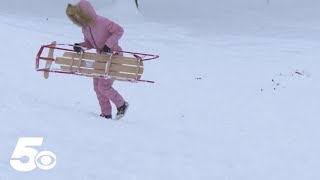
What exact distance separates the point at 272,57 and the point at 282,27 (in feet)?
24.1

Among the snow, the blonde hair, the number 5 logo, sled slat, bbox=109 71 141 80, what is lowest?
the snow

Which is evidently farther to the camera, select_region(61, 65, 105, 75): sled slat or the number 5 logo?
select_region(61, 65, 105, 75): sled slat

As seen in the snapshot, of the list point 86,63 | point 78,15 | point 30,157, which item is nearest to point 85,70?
point 86,63

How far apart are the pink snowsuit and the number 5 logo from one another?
1888 mm

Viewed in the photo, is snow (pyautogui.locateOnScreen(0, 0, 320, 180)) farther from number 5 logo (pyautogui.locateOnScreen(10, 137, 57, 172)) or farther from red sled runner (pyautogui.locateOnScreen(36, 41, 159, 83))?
red sled runner (pyautogui.locateOnScreen(36, 41, 159, 83))

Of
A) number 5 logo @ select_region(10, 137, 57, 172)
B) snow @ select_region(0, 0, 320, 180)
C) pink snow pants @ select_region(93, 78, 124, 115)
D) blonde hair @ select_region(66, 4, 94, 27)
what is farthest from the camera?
pink snow pants @ select_region(93, 78, 124, 115)

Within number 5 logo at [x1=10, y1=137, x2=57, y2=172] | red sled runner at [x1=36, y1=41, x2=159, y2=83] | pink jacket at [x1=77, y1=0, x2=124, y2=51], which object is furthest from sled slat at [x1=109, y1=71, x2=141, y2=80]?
number 5 logo at [x1=10, y1=137, x2=57, y2=172]

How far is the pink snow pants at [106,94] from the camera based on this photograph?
291 inches

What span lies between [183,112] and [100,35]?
2.53 meters

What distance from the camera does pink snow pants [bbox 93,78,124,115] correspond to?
7.39m

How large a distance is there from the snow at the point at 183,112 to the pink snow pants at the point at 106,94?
0.22 m

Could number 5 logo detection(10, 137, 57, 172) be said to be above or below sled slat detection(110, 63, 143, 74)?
below

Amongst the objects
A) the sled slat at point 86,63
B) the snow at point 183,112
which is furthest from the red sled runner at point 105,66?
the snow at point 183,112

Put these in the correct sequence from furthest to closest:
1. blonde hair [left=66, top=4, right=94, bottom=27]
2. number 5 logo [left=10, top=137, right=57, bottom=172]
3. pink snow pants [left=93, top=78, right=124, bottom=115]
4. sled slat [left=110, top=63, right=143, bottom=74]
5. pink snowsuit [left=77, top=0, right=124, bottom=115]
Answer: sled slat [left=110, top=63, right=143, bottom=74] < pink snow pants [left=93, top=78, right=124, bottom=115] < pink snowsuit [left=77, top=0, right=124, bottom=115] < blonde hair [left=66, top=4, right=94, bottom=27] < number 5 logo [left=10, top=137, right=57, bottom=172]
